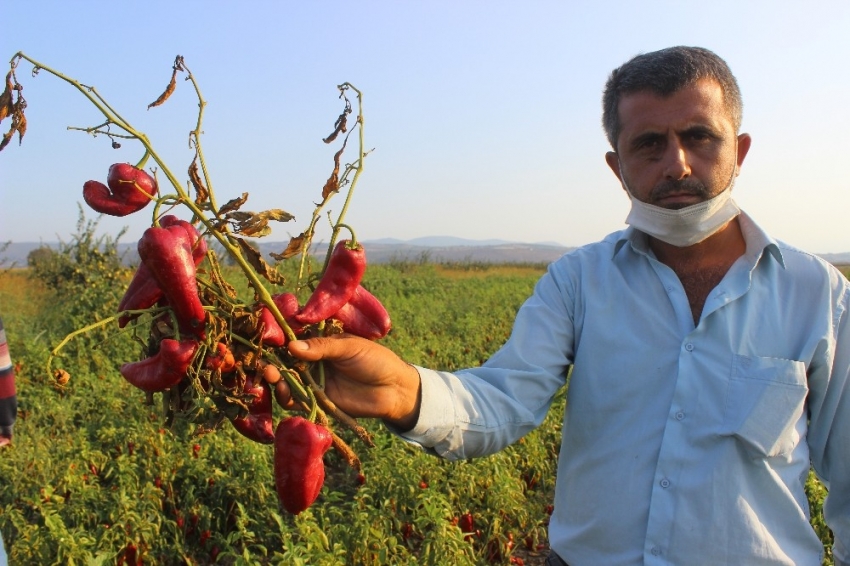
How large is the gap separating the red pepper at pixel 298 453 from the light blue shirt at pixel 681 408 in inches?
11.9

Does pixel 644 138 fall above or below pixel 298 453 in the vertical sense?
above

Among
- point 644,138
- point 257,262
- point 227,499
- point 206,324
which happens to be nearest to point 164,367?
point 206,324

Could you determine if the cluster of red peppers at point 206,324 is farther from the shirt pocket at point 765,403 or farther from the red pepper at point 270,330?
the shirt pocket at point 765,403

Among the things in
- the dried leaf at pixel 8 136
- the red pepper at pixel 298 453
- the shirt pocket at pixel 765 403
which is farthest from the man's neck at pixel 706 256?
the dried leaf at pixel 8 136

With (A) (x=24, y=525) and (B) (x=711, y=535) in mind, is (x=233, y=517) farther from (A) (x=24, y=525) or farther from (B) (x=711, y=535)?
(B) (x=711, y=535)

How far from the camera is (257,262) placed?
136cm

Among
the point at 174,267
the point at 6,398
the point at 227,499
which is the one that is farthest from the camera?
the point at 227,499

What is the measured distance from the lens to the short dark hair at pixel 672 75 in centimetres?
173

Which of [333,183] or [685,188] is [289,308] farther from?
[685,188]

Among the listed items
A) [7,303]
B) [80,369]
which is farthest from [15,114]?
[7,303]

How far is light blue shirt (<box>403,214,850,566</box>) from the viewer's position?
160 cm

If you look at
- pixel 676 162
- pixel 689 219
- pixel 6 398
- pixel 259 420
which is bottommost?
pixel 6 398

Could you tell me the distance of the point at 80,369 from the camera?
6.85 meters

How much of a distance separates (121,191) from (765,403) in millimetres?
1452
